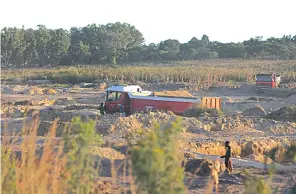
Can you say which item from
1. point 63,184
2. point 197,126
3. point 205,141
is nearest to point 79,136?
point 63,184

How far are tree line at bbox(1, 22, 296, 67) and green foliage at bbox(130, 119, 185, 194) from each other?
83.1 meters

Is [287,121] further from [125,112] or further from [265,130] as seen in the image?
[125,112]

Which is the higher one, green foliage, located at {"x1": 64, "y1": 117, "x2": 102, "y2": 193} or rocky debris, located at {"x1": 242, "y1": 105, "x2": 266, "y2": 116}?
green foliage, located at {"x1": 64, "y1": 117, "x2": 102, "y2": 193}

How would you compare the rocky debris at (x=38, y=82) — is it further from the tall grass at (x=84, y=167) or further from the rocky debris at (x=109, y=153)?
the tall grass at (x=84, y=167)

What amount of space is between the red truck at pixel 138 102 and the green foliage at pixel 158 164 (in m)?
21.0

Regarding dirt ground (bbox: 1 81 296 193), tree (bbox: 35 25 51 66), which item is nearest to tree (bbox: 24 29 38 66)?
tree (bbox: 35 25 51 66)

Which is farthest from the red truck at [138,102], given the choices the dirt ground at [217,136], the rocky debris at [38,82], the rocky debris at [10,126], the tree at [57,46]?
the tree at [57,46]

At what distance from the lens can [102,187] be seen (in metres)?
10.1

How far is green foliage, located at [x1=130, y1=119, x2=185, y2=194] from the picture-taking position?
482cm

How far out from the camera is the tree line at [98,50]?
91188 mm

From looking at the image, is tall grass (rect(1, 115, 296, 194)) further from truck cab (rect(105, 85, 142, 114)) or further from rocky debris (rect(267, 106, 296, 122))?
rocky debris (rect(267, 106, 296, 122))

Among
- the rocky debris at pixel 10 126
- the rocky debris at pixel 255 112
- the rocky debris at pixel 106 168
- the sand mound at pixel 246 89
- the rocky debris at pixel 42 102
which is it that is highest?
the rocky debris at pixel 10 126

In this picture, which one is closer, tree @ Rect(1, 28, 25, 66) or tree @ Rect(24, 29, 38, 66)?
tree @ Rect(1, 28, 25, 66)

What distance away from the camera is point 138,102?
87.2 feet
